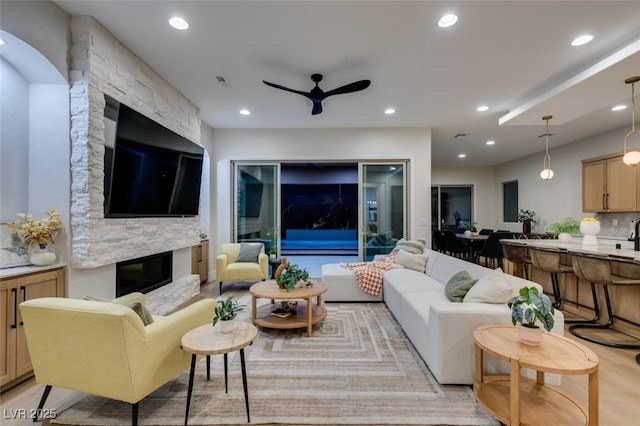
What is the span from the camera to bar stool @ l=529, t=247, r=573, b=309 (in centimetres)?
360

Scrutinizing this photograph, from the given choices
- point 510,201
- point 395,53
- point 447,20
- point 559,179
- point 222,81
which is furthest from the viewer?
point 510,201

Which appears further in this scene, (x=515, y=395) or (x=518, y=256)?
(x=518, y=256)

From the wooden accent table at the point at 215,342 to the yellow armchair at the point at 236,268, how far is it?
2.63 metres

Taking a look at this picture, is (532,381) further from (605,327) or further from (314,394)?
(605,327)

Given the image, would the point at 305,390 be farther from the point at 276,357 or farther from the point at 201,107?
the point at 201,107

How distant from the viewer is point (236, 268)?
4621mm

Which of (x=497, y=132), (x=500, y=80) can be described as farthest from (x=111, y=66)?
(x=497, y=132)

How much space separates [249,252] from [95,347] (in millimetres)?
3423

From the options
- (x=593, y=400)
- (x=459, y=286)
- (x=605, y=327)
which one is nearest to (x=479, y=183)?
(x=605, y=327)

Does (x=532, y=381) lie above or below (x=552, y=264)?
below

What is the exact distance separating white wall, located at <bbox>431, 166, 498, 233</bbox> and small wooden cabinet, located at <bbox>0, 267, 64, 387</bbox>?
30.7ft

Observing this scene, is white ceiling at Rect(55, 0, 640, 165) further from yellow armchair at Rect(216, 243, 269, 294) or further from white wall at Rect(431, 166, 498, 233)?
white wall at Rect(431, 166, 498, 233)

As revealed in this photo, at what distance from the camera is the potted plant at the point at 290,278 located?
10.4 feet

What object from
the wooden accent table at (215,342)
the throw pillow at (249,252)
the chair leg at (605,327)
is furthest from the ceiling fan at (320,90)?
the chair leg at (605,327)
